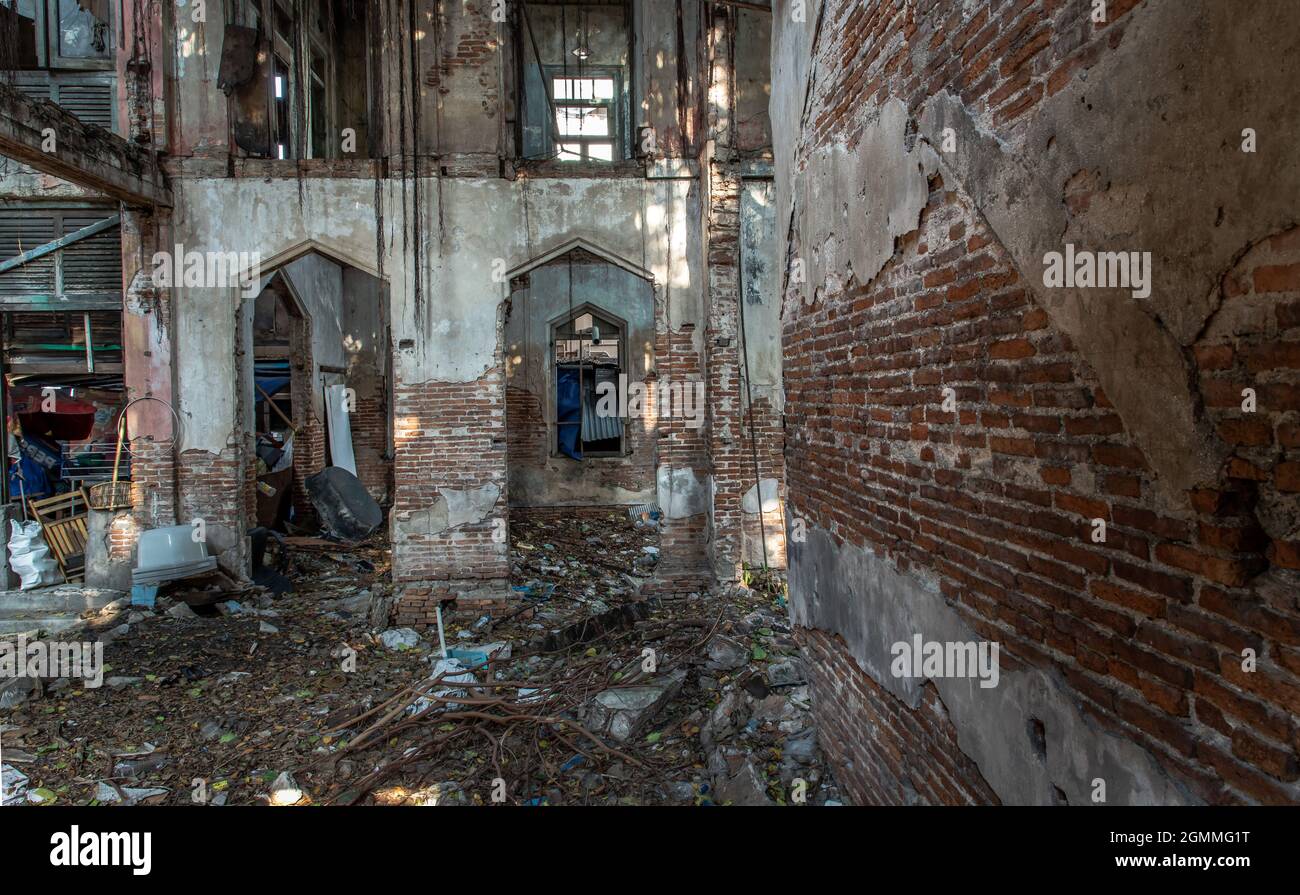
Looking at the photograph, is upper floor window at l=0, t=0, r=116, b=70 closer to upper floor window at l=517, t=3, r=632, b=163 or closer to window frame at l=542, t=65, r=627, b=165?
upper floor window at l=517, t=3, r=632, b=163

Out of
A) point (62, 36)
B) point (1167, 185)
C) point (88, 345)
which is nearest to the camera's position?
point (1167, 185)

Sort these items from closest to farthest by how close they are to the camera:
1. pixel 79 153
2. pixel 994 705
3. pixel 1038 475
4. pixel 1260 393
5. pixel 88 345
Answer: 1. pixel 1260 393
2. pixel 1038 475
3. pixel 994 705
4. pixel 79 153
5. pixel 88 345

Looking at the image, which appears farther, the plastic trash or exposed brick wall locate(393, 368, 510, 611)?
the plastic trash

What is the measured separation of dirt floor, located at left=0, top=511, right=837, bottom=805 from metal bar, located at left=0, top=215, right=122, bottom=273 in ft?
14.0

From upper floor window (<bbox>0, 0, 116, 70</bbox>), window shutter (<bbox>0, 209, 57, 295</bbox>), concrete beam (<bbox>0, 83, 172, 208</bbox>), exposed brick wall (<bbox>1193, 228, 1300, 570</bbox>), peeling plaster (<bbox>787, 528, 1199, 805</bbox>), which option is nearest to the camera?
exposed brick wall (<bbox>1193, 228, 1300, 570</bbox>)

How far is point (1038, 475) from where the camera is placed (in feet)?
7.75

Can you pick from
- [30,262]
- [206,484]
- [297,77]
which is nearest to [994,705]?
[206,484]

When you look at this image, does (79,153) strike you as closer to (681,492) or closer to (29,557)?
(29,557)

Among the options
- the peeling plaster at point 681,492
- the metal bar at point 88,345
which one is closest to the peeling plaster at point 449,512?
the peeling plaster at point 681,492

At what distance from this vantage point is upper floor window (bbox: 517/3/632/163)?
14.3 metres

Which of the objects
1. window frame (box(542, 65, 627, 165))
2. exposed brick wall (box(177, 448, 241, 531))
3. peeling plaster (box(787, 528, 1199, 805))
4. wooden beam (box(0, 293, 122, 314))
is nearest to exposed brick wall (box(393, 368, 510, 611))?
exposed brick wall (box(177, 448, 241, 531))

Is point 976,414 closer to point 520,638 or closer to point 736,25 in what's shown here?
point 520,638

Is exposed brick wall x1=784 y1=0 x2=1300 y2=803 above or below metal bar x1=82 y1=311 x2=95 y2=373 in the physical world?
below

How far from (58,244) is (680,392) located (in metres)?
7.45
